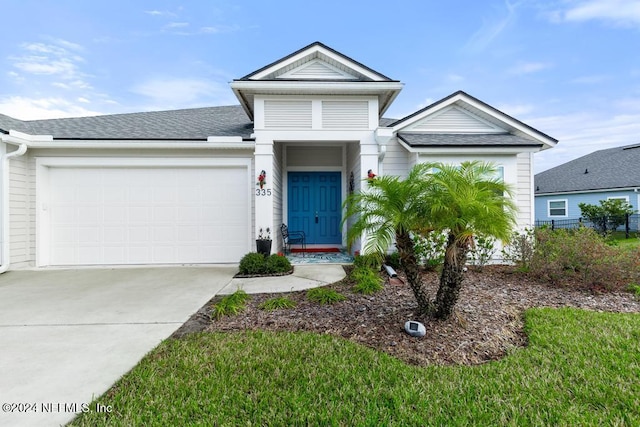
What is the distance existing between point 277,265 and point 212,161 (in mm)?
3241

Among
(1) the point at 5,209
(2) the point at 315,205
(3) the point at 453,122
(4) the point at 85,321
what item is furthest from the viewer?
(2) the point at 315,205

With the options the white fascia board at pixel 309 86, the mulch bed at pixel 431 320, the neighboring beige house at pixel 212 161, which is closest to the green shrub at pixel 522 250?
Result: the mulch bed at pixel 431 320

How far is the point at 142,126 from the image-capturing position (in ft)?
27.0

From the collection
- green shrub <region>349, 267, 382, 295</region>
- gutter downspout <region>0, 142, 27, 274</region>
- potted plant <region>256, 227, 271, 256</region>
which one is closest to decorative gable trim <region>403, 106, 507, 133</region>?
green shrub <region>349, 267, 382, 295</region>

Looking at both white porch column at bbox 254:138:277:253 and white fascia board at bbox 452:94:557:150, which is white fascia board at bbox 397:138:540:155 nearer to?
white fascia board at bbox 452:94:557:150

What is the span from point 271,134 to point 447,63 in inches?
369

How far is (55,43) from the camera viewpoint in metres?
9.58

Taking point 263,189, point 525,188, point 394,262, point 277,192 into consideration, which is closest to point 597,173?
point 525,188

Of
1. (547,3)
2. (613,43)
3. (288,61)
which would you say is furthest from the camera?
(613,43)

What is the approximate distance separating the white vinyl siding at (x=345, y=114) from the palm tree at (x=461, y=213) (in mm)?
3992

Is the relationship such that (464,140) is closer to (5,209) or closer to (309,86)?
(309,86)

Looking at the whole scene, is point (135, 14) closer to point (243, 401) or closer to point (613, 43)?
point (243, 401)

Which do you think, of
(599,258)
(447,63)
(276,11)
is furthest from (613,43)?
(276,11)

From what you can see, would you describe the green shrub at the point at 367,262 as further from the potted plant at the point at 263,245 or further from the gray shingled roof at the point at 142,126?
the gray shingled roof at the point at 142,126
